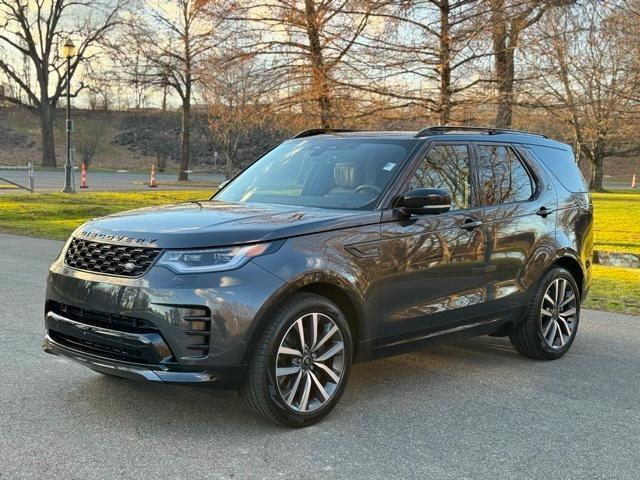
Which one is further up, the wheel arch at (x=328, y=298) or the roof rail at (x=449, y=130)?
the roof rail at (x=449, y=130)

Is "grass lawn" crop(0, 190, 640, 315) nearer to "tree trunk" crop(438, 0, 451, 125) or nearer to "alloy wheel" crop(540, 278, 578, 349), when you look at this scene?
"alloy wheel" crop(540, 278, 578, 349)

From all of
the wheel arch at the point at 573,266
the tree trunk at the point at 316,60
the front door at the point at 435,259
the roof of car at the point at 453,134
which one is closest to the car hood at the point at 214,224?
the front door at the point at 435,259

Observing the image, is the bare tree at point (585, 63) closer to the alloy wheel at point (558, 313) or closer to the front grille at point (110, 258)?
the alloy wheel at point (558, 313)

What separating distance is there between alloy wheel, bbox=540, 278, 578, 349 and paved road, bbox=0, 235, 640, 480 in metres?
0.24

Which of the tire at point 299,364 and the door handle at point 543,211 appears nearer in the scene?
the tire at point 299,364

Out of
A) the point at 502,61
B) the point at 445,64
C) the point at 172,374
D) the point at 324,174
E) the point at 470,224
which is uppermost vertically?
the point at 502,61

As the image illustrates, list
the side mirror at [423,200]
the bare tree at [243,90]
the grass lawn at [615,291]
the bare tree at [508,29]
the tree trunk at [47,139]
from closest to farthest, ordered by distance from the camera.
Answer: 1. the side mirror at [423,200]
2. the grass lawn at [615,291]
3. the bare tree at [508,29]
4. the bare tree at [243,90]
5. the tree trunk at [47,139]

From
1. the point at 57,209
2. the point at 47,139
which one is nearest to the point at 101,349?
the point at 57,209

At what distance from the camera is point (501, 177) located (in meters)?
5.70

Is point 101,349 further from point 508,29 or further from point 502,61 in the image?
point 502,61

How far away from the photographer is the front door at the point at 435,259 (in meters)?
4.63

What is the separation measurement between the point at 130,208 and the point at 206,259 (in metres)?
16.9

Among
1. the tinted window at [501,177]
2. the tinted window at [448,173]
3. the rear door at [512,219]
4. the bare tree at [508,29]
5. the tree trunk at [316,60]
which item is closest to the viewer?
the tinted window at [448,173]

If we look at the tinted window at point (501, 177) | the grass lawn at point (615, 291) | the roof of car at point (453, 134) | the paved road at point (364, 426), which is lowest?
the paved road at point (364, 426)
